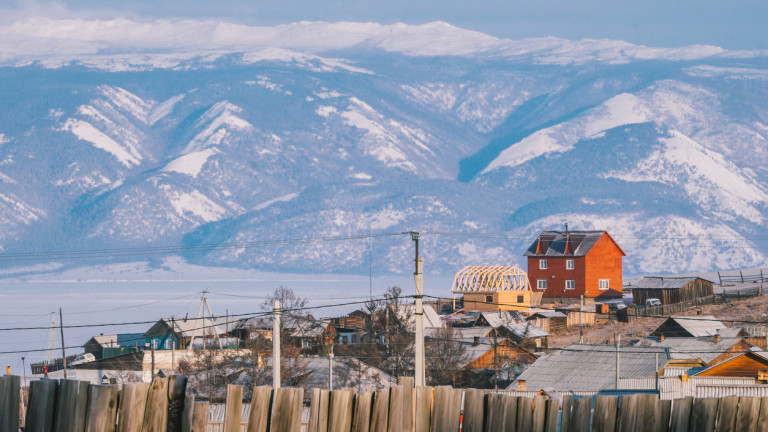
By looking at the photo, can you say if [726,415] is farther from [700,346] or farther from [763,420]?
[700,346]

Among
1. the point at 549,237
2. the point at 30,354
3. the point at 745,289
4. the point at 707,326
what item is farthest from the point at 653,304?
the point at 30,354

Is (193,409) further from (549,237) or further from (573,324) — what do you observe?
(549,237)

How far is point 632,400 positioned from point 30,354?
342 ft

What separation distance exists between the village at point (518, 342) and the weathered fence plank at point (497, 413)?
65.7 ft

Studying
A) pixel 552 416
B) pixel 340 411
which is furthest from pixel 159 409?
pixel 552 416

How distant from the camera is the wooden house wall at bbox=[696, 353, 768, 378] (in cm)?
4212

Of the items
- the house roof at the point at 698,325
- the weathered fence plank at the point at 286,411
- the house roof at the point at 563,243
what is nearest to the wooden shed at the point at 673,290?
the house roof at the point at 563,243

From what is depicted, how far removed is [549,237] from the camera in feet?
386

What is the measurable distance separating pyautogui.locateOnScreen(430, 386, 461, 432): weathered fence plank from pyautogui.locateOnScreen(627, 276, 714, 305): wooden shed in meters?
85.8

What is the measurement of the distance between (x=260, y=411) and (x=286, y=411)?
17 centimetres

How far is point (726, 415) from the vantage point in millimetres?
7734

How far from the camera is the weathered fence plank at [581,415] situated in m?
7.90

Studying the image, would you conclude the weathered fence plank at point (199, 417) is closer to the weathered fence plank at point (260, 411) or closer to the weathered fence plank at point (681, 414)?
the weathered fence plank at point (260, 411)

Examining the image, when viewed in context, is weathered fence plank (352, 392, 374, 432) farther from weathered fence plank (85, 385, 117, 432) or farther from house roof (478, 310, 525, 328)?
house roof (478, 310, 525, 328)
